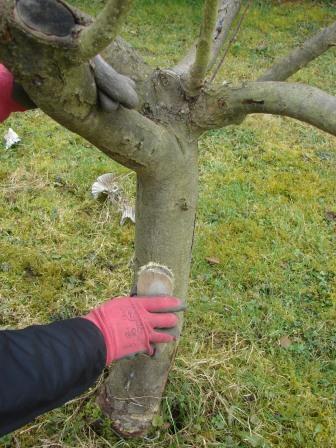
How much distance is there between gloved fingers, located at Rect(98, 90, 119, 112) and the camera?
1308 millimetres

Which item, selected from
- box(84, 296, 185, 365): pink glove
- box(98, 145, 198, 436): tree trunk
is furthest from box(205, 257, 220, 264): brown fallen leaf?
box(84, 296, 185, 365): pink glove

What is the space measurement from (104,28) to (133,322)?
0.97 metres

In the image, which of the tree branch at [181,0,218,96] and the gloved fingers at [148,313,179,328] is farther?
the gloved fingers at [148,313,179,328]

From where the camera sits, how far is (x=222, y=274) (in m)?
3.14

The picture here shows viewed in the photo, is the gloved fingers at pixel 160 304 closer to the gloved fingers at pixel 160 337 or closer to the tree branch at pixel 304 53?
the gloved fingers at pixel 160 337

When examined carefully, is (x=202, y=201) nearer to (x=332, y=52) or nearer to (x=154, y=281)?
(x=154, y=281)

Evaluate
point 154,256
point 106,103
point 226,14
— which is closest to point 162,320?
point 154,256

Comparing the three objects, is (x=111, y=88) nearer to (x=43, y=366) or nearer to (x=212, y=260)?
(x=43, y=366)

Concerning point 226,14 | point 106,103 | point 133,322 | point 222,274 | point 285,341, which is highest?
point 226,14

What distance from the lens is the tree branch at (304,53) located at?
1645 millimetres

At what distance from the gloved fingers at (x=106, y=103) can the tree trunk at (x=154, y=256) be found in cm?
41

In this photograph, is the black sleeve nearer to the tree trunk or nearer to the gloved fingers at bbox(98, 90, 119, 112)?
the tree trunk

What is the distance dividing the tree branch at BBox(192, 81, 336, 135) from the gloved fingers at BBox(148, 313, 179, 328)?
0.64m

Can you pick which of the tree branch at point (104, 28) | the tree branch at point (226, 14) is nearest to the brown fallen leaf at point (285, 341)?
the tree branch at point (226, 14)
